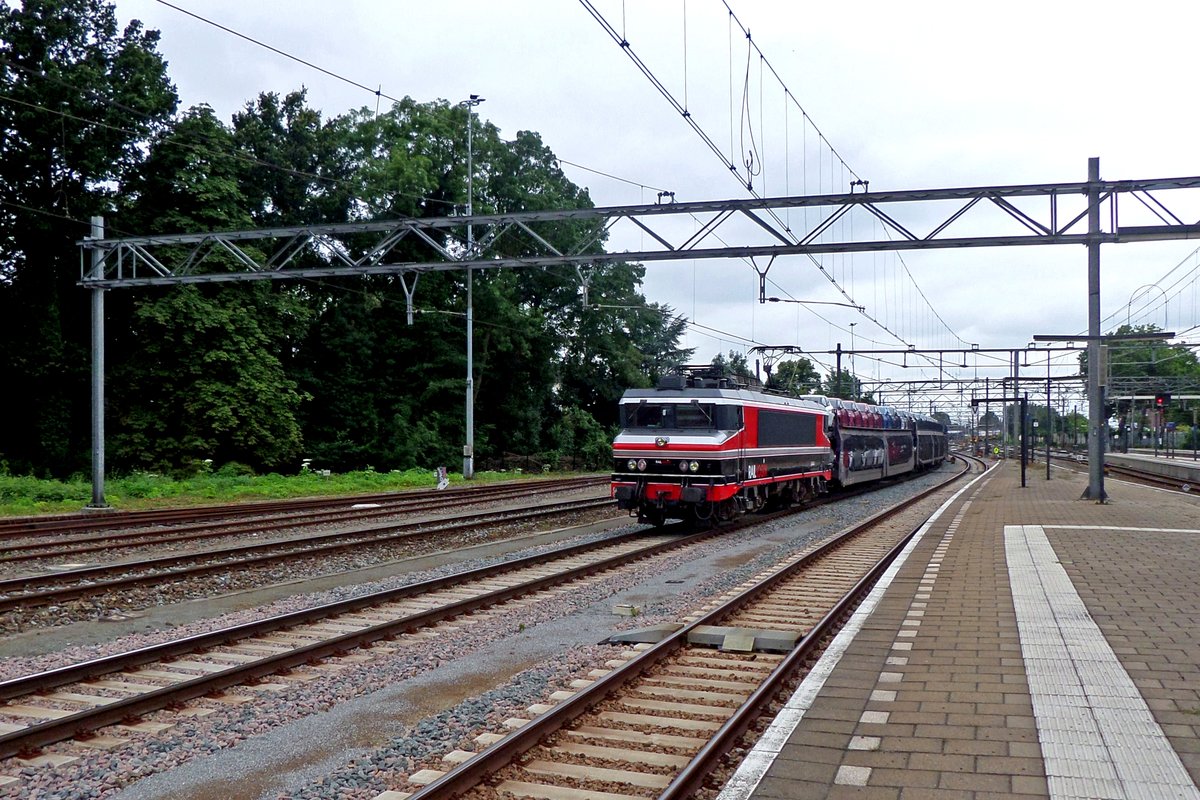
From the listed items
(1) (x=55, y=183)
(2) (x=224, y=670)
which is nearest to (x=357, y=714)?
(2) (x=224, y=670)

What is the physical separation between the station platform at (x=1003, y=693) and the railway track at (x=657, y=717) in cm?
33

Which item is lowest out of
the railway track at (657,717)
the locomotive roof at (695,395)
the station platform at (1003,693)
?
the railway track at (657,717)

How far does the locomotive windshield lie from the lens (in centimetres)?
1970

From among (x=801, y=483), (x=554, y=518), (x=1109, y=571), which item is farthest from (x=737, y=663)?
(x=801, y=483)

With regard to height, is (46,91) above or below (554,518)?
above

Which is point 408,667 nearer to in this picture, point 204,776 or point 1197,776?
point 204,776

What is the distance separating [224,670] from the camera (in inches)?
303

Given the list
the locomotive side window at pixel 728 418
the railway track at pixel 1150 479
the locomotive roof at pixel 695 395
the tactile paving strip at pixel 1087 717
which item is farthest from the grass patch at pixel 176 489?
the railway track at pixel 1150 479

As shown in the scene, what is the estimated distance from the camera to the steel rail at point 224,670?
20.9 ft

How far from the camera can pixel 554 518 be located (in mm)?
22938

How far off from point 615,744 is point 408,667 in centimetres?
274

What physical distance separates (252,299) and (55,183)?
784cm

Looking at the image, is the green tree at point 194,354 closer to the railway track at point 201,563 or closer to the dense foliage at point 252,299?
the dense foliage at point 252,299

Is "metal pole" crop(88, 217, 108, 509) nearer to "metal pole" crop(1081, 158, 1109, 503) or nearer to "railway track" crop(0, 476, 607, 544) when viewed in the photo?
"railway track" crop(0, 476, 607, 544)
